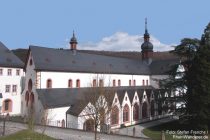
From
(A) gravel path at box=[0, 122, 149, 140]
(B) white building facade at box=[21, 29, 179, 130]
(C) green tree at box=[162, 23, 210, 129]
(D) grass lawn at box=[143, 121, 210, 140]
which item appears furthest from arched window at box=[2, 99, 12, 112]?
(C) green tree at box=[162, 23, 210, 129]

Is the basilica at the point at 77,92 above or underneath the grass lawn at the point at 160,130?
above

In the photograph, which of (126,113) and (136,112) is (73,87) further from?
(136,112)

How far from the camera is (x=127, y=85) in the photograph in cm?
5475

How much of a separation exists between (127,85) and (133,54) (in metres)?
94.4

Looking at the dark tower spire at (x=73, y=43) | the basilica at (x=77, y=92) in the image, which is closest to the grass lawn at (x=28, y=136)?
the basilica at (x=77, y=92)

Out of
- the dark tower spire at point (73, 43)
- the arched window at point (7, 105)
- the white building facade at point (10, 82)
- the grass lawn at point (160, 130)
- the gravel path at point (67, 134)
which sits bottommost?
the grass lawn at point (160, 130)

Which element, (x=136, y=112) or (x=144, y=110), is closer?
(x=136, y=112)

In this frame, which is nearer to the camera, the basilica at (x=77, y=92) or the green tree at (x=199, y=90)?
the green tree at (x=199, y=90)

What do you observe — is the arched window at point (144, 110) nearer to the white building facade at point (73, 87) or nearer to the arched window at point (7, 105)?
the white building facade at point (73, 87)

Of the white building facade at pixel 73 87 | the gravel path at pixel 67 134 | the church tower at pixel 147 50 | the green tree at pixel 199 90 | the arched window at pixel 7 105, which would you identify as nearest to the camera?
the gravel path at pixel 67 134

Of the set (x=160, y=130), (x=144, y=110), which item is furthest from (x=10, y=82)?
(x=160, y=130)

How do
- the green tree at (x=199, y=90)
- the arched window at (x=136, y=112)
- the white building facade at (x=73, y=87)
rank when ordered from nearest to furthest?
the green tree at (x=199, y=90)
the white building facade at (x=73, y=87)
the arched window at (x=136, y=112)

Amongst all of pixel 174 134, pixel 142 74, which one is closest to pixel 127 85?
pixel 142 74

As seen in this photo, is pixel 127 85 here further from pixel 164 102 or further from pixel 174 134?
pixel 174 134
